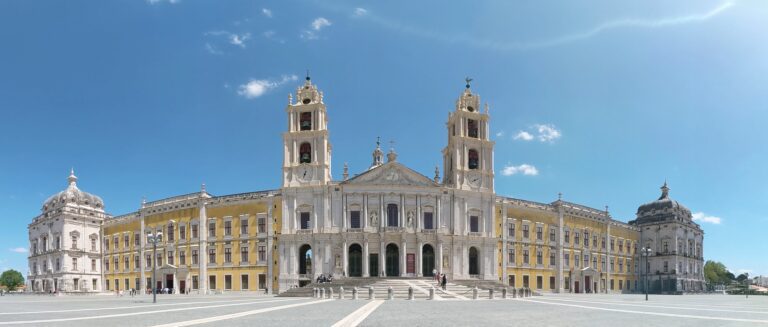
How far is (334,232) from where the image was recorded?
55.4m

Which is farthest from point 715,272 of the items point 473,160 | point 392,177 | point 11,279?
point 11,279

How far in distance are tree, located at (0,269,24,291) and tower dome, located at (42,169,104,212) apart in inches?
3444

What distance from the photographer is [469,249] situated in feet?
192

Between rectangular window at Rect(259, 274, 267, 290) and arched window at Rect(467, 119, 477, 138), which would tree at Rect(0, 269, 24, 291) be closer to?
rectangular window at Rect(259, 274, 267, 290)

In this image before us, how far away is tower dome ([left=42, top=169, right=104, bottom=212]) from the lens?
73875 mm

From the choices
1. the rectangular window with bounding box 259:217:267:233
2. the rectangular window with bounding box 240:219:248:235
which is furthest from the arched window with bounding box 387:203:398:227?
the rectangular window with bounding box 240:219:248:235

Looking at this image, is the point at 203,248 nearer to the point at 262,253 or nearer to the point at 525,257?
the point at 262,253

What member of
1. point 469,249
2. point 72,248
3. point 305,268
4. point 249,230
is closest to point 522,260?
point 469,249

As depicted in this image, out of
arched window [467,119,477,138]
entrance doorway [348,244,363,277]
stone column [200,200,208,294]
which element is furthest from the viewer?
arched window [467,119,477,138]

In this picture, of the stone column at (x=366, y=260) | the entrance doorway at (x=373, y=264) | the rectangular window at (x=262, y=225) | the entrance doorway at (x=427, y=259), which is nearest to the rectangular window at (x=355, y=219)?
the stone column at (x=366, y=260)

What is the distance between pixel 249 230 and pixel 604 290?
44.4 m

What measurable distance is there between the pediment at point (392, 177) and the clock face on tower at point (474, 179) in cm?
491

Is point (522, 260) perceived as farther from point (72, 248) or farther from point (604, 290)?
point (72, 248)

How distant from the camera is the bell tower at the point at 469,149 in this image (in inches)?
2356
